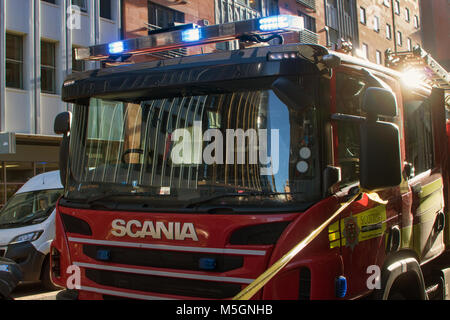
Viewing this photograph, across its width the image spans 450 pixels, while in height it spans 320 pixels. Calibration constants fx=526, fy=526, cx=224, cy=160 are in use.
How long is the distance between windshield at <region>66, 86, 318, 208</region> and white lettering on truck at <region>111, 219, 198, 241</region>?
0.50 feet

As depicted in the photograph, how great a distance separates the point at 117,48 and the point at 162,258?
2.16 metres

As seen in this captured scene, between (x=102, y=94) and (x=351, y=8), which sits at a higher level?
(x=351, y=8)

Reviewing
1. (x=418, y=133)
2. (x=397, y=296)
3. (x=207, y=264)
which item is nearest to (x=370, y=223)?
(x=397, y=296)

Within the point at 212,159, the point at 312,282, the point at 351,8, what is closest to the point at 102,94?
the point at 212,159

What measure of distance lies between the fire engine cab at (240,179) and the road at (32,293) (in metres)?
4.76

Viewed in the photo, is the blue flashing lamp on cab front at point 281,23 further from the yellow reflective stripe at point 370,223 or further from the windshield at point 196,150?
the yellow reflective stripe at point 370,223

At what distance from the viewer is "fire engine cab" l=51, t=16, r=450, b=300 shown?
3334mm

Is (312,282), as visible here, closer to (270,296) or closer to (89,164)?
(270,296)

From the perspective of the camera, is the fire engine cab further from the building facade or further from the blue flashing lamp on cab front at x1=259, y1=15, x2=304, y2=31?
the building facade

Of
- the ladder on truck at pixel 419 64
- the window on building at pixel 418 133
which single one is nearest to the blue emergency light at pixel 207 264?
the window on building at pixel 418 133

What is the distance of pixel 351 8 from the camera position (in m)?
35.7

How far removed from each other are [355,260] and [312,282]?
50 cm

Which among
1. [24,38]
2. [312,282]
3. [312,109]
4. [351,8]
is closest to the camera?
[312,282]

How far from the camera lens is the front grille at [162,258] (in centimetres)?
338
